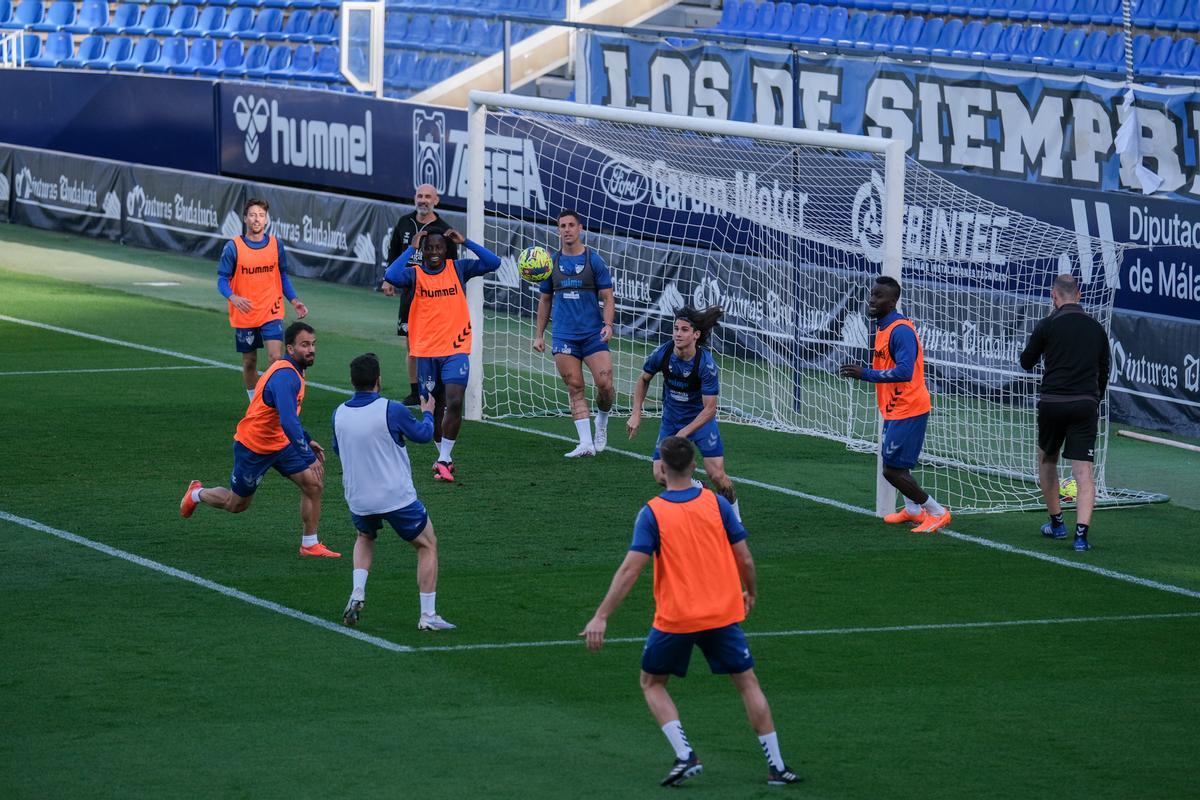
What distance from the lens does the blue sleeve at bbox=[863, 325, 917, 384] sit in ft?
45.5

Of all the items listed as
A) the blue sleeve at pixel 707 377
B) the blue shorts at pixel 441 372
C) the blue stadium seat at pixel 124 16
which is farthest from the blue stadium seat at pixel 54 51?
the blue sleeve at pixel 707 377

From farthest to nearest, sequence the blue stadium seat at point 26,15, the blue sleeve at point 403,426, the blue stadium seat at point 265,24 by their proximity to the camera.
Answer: the blue stadium seat at point 26,15, the blue stadium seat at point 265,24, the blue sleeve at point 403,426

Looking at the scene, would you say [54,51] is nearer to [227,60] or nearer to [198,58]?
[198,58]

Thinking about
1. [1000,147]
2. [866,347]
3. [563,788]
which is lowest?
[563,788]

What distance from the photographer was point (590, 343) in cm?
1681

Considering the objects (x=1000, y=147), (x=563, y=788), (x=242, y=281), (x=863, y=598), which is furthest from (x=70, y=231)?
(x=563, y=788)

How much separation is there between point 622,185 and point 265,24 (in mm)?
16590

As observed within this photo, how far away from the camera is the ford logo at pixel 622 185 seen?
2350 centimetres

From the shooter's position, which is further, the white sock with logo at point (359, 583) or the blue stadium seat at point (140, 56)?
the blue stadium seat at point (140, 56)

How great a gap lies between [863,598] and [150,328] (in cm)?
1404

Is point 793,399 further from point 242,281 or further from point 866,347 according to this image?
point 242,281

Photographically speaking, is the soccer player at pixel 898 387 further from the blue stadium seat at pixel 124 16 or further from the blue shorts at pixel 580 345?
the blue stadium seat at pixel 124 16

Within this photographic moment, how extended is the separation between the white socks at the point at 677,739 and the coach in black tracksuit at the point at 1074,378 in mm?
6243

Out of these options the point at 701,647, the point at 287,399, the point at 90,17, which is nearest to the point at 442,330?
the point at 287,399
